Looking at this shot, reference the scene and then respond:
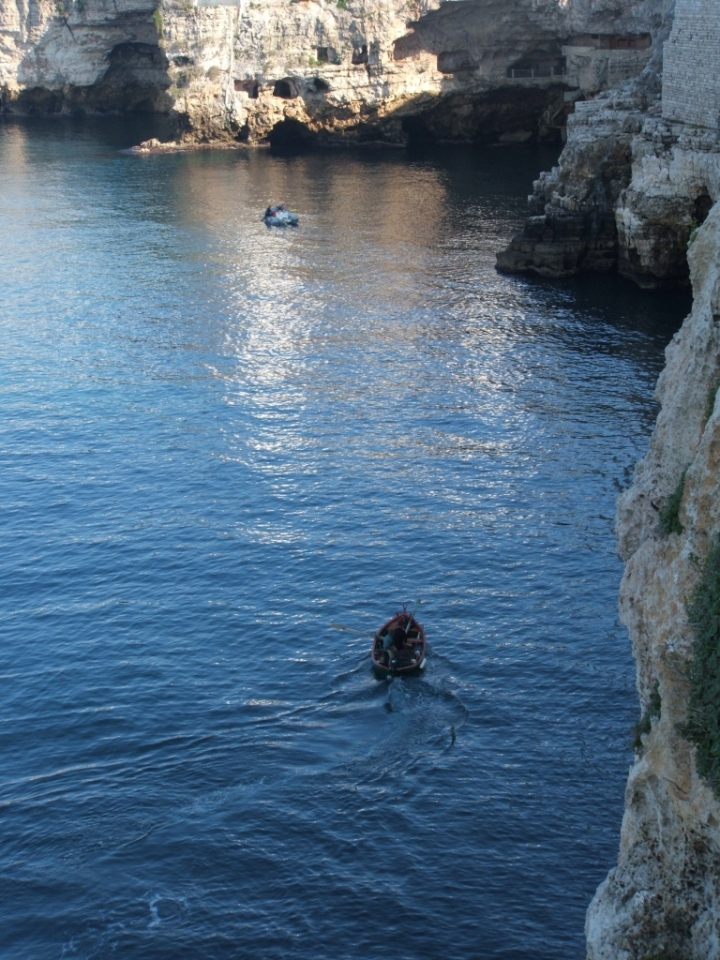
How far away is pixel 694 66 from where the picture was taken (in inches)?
2482

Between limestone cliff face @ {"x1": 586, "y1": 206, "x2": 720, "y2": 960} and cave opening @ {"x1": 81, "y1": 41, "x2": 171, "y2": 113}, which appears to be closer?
limestone cliff face @ {"x1": 586, "y1": 206, "x2": 720, "y2": 960}

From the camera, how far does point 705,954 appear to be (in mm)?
17984

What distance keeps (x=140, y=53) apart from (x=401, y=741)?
126105 mm

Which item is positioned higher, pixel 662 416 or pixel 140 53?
pixel 140 53

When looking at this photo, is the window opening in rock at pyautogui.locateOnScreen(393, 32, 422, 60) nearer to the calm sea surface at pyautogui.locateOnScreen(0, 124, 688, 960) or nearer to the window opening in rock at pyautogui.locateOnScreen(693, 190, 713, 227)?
the calm sea surface at pyautogui.locateOnScreen(0, 124, 688, 960)

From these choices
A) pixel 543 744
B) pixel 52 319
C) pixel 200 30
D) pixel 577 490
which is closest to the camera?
pixel 543 744

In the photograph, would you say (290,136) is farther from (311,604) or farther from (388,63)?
(311,604)

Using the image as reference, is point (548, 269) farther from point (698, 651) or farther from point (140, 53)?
point (140, 53)

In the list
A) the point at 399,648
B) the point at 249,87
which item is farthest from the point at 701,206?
the point at 249,87

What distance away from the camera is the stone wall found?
60812mm

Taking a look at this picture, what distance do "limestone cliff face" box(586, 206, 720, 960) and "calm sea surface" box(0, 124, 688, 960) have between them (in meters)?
6.52

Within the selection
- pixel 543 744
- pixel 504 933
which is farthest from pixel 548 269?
pixel 504 933

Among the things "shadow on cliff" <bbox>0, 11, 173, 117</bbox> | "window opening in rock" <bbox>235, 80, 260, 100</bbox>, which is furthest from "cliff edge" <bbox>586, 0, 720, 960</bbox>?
"shadow on cliff" <bbox>0, 11, 173, 117</bbox>

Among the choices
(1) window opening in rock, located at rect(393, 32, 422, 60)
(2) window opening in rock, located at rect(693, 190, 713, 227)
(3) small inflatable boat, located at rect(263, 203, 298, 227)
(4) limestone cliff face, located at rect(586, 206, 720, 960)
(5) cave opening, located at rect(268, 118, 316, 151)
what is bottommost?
(4) limestone cliff face, located at rect(586, 206, 720, 960)
